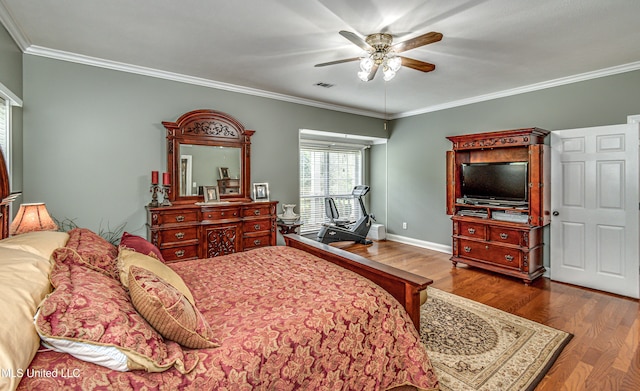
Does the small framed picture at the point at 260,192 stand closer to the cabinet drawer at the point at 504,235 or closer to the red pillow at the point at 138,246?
the red pillow at the point at 138,246

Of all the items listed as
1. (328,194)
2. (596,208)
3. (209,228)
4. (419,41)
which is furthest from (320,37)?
(328,194)

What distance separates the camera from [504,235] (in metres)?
4.21

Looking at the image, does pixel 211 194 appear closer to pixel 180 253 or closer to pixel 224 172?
pixel 224 172

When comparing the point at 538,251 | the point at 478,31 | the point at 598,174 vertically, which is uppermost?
the point at 478,31

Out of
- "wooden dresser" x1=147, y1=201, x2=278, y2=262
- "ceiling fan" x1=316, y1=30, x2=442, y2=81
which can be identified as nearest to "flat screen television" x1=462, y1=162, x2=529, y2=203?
"ceiling fan" x1=316, y1=30, x2=442, y2=81

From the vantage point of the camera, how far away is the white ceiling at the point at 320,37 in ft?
7.79

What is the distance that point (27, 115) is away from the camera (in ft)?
10.3

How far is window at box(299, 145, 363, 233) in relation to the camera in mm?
6574

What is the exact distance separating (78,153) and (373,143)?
17.7ft

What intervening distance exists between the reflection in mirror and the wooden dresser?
0.46 meters

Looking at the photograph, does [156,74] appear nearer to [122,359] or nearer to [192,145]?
[192,145]

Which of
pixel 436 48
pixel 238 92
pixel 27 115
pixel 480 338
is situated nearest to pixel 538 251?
pixel 480 338

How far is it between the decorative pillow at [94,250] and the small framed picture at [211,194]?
6.08 ft

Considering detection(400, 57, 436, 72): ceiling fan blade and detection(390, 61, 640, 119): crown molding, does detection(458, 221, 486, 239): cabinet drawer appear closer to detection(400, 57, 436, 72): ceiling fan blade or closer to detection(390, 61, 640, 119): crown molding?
detection(390, 61, 640, 119): crown molding
